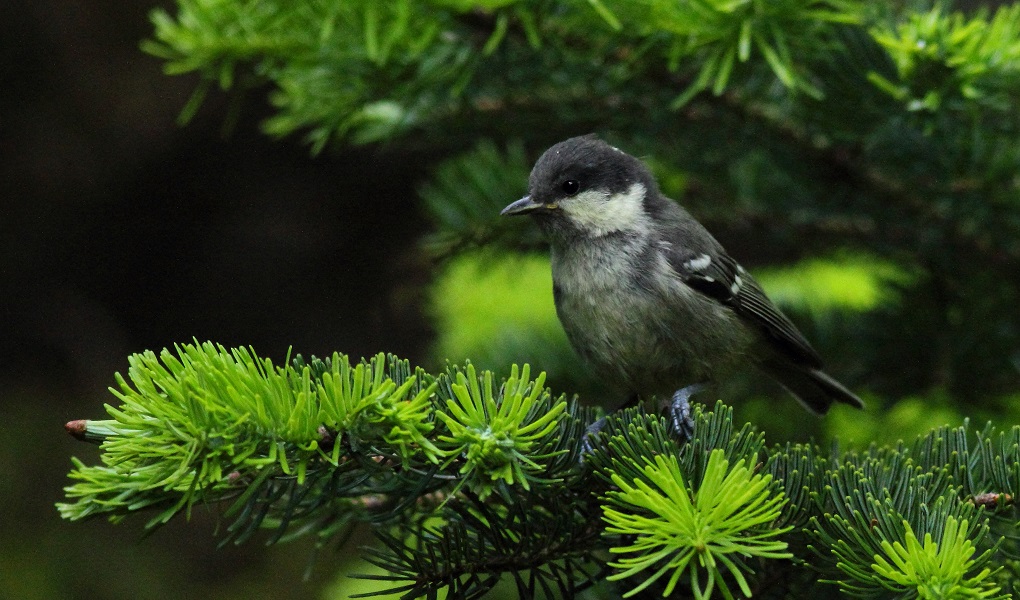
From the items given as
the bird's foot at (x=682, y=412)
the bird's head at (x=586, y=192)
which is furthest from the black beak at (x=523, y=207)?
the bird's foot at (x=682, y=412)

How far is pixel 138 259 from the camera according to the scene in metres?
3.86

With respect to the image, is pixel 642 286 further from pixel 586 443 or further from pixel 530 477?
pixel 530 477

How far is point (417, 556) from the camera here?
124cm

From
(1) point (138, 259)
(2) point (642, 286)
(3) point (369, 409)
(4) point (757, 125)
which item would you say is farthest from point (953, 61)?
(1) point (138, 259)

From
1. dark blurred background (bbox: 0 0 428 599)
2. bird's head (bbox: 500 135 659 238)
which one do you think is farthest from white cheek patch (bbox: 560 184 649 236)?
dark blurred background (bbox: 0 0 428 599)

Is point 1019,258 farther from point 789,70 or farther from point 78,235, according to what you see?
point 78,235

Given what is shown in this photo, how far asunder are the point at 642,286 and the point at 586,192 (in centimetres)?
30

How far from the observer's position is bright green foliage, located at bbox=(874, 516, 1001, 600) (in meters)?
1.00

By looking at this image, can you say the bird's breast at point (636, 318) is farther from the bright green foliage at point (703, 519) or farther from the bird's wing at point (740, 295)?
the bright green foliage at point (703, 519)

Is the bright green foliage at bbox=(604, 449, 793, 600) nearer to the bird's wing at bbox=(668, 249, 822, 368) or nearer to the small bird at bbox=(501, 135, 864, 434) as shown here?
the small bird at bbox=(501, 135, 864, 434)

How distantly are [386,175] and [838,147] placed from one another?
2.34m

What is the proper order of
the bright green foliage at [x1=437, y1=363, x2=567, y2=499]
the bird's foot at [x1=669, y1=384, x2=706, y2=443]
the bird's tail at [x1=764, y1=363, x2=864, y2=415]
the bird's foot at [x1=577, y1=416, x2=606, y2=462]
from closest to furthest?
the bright green foliage at [x1=437, y1=363, x2=567, y2=499] < the bird's foot at [x1=577, y1=416, x2=606, y2=462] < the bird's foot at [x1=669, y1=384, x2=706, y2=443] < the bird's tail at [x1=764, y1=363, x2=864, y2=415]

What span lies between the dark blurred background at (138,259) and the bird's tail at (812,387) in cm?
126

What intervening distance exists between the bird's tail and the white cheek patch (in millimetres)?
588
